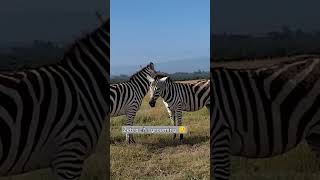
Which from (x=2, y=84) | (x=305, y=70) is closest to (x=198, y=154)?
(x=305, y=70)

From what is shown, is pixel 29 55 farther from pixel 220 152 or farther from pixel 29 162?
pixel 220 152

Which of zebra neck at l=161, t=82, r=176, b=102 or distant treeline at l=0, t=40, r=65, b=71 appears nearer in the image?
distant treeline at l=0, t=40, r=65, b=71

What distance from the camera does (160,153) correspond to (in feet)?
12.9

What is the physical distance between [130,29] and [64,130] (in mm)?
963

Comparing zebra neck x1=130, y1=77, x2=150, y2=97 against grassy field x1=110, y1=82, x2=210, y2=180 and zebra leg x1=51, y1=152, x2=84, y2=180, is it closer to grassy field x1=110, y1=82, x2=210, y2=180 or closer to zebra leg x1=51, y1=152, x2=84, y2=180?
grassy field x1=110, y1=82, x2=210, y2=180

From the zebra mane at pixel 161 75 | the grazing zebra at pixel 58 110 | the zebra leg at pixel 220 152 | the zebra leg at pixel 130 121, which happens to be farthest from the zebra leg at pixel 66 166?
the zebra leg at pixel 220 152

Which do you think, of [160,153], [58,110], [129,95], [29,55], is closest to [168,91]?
[129,95]

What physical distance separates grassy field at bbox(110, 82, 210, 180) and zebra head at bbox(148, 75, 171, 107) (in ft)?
0.38

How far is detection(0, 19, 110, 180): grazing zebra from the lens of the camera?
379cm

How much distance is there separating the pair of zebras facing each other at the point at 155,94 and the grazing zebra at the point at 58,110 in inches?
5.0

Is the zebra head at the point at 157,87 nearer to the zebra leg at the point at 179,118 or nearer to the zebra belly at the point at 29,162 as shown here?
the zebra leg at the point at 179,118

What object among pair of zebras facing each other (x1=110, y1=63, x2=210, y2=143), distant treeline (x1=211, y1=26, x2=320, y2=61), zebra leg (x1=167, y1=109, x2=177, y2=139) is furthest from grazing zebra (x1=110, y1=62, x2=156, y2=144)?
distant treeline (x1=211, y1=26, x2=320, y2=61)

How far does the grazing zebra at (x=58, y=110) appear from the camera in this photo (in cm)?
379

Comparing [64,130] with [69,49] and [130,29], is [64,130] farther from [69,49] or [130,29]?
[130,29]
